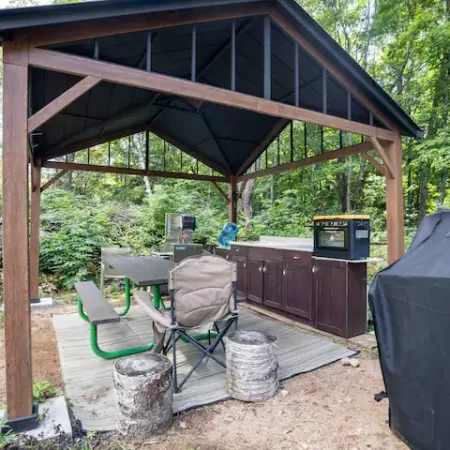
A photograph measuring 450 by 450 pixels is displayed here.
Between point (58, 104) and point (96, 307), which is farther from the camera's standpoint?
point (96, 307)

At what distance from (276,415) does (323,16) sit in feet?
37.2

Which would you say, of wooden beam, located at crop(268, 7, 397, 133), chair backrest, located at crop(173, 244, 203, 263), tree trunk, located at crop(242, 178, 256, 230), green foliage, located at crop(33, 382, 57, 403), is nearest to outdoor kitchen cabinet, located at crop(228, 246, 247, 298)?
chair backrest, located at crop(173, 244, 203, 263)

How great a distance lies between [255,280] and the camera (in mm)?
5027

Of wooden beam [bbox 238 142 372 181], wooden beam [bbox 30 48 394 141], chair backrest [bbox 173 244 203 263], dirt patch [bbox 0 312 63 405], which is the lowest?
dirt patch [bbox 0 312 63 405]

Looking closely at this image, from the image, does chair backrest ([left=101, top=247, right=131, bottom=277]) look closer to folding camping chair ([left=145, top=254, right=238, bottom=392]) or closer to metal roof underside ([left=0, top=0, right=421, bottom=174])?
metal roof underside ([left=0, top=0, right=421, bottom=174])

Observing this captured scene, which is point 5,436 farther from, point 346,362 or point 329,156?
point 329,156

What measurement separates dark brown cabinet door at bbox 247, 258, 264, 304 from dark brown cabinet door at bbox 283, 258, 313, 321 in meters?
0.53

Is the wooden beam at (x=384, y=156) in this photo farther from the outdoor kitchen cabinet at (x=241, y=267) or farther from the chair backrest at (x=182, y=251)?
the chair backrest at (x=182, y=251)

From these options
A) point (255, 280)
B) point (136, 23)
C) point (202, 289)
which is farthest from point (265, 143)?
point (202, 289)

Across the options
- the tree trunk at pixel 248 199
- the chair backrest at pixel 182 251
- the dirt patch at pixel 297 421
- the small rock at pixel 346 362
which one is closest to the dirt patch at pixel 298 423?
the dirt patch at pixel 297 421

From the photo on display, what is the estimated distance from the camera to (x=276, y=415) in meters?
2.26

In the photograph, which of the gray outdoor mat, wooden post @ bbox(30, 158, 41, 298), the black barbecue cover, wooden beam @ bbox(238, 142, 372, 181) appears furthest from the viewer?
wooden post @ bbox(30, 158, 41, 298)

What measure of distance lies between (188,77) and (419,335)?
13.9 feet

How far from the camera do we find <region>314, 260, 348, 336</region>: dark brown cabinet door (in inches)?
143
